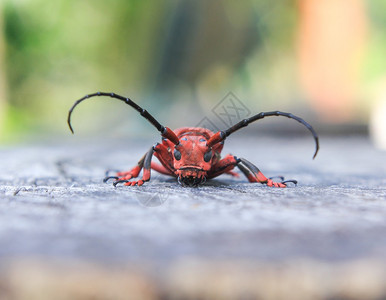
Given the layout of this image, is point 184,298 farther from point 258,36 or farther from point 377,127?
point 258,36

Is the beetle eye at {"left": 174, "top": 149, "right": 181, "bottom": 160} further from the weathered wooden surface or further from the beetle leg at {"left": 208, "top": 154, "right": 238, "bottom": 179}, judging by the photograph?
the weathered wooden surface

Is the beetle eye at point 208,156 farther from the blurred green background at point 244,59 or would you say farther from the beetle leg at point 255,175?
the blurred green background at point 244,59

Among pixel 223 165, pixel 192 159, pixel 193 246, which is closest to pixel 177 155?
pixel 192 159

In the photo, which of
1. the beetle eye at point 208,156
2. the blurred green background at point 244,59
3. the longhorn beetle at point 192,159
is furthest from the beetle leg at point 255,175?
the blurred green background at point 244,59

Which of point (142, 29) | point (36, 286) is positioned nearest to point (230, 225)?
point (36, 286)

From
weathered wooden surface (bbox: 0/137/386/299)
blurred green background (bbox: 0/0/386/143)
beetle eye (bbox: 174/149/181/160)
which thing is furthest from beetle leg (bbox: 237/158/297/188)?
blurred green background (bbox: 0/0/386/143)
